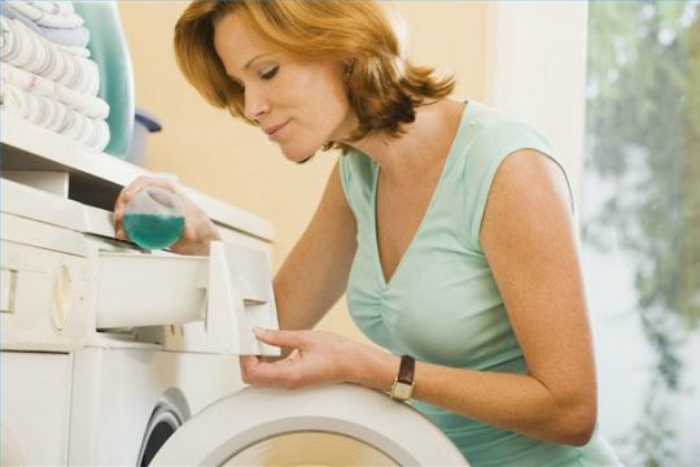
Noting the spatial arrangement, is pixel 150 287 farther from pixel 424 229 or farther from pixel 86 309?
pixel 424 229

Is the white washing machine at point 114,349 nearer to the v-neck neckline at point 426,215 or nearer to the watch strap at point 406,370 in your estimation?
the watch strap at point 406,370

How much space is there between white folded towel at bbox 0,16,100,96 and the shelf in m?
0.15

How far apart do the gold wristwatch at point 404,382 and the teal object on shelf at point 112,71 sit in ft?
2.35

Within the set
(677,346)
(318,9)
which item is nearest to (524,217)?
(318,9)

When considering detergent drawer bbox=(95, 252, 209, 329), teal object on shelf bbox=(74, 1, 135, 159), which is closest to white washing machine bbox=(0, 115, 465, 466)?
detergent drawer bbox=(95, 252, 209, 329)

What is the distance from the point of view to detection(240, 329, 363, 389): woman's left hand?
118 cm

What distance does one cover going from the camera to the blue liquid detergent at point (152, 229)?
1316 millimetres

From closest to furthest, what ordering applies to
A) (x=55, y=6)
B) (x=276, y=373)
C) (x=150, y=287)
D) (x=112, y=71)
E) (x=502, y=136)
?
1. (x=276, y=373)
2. (x=150, y=287)
3. (x=502, y=136)
4. (x=55, y=6)
5. (x=112, y=71)

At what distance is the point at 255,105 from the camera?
4.70 ft

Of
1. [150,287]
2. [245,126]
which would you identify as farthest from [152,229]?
[245,126]

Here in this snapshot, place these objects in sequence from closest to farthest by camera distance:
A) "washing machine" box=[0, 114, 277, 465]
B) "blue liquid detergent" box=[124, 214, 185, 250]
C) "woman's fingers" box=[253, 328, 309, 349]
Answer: "washing machine" box=[0, 114, 277, 465] < "woman's fingers" box=[253, 328, 309, 349] < "blue liquid detergent" box=[124, 214, 185, 250]

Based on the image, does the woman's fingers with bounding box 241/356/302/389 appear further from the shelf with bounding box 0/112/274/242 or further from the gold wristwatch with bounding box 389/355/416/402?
the shelf with bounding box 0/112/274/242

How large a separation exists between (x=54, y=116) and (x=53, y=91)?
3 centimetres

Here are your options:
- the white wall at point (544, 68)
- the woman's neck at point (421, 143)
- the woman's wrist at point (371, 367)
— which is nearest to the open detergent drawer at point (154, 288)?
the woman's wrist at point (371, 367)
